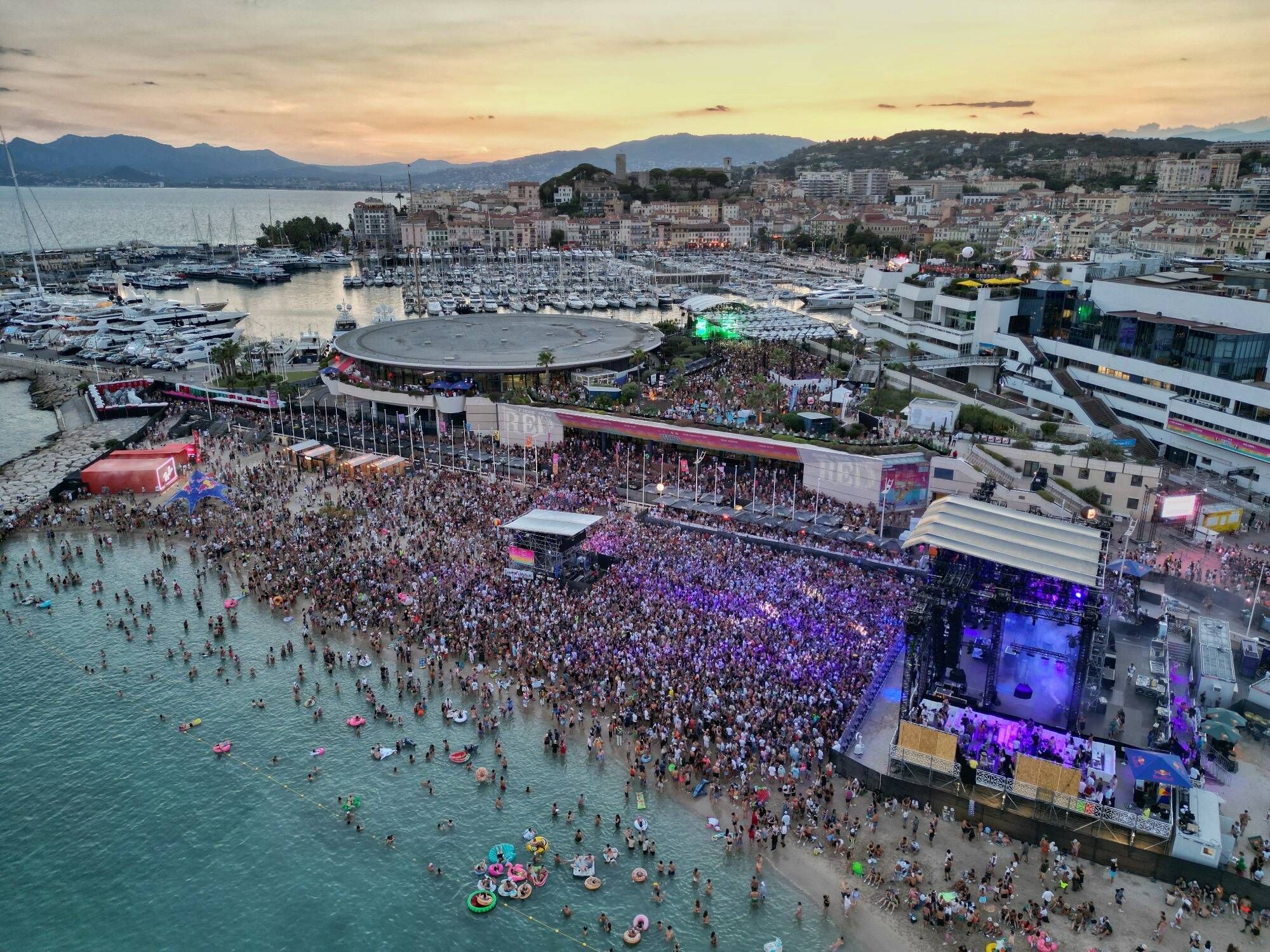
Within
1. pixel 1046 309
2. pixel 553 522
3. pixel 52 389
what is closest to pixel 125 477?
pixel 553 522

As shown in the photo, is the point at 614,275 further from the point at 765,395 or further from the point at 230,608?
the point at 230,608

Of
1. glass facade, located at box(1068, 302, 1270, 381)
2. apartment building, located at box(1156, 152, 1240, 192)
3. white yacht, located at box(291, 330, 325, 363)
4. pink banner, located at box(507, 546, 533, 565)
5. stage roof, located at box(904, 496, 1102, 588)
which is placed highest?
apartment building, located at box(1156, 152, 1240, 192)

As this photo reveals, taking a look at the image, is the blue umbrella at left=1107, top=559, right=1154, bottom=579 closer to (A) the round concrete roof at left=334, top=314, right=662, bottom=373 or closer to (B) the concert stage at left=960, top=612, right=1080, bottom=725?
(B) the concert stage at left=960, top=612, right=1080, bottom=725

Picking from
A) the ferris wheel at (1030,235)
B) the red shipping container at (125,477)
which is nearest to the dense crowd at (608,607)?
the red shipping container at (125,477)

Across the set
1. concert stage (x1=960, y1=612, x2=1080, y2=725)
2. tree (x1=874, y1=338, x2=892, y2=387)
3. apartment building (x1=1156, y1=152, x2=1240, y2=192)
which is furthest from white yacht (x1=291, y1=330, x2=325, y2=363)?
apartment building (x1=1156, y1=152, x2=1240, y2=192)

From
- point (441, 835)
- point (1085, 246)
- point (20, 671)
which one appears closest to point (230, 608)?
point (20, 671)
